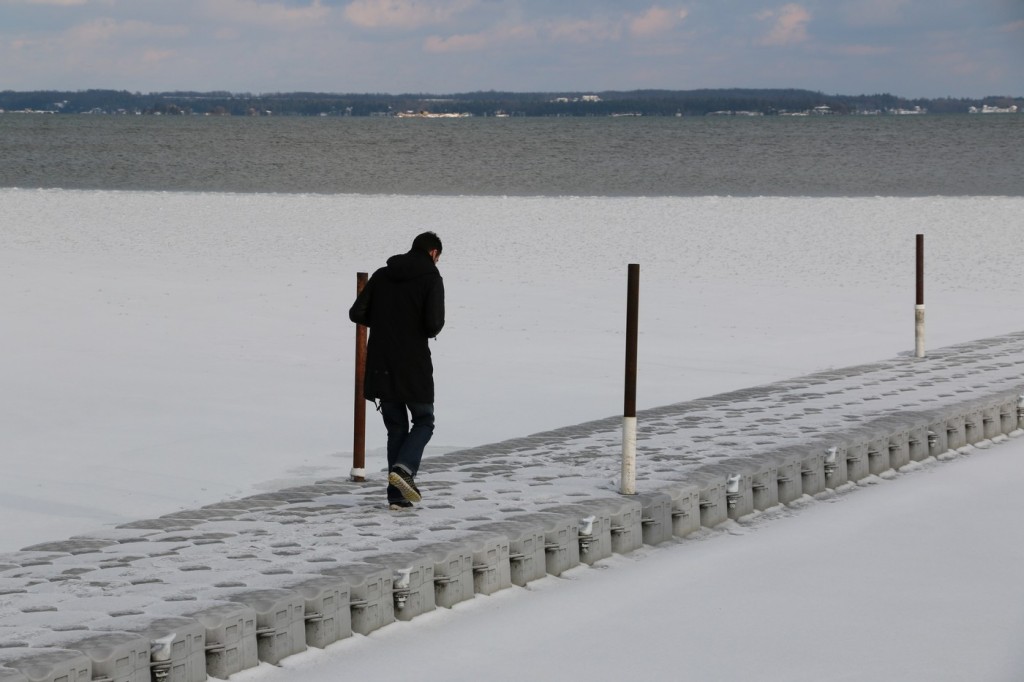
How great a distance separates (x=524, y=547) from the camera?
7.47 m

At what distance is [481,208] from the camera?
43750 millimetres

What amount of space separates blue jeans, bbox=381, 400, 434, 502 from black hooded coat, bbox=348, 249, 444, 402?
7cm

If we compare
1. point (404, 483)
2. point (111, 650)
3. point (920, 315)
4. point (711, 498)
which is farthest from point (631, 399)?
point (920, 315)

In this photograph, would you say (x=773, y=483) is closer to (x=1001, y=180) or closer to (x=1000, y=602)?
(x=1000, y=602)

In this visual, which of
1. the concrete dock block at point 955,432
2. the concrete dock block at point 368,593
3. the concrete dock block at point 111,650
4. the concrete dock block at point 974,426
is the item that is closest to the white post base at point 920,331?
the concrete dock block at point 974,426

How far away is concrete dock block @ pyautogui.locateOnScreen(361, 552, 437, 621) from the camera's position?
6.75 metres

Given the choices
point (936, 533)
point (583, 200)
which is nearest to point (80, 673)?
point (936, 533)

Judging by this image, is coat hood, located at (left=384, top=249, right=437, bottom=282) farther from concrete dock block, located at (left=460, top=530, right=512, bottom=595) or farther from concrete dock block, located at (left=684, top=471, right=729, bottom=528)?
concrete dock block, located at (left=684, top=471, right=729, bottom=528)

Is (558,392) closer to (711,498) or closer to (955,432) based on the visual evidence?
(955,432)

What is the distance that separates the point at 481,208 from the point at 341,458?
33.4m

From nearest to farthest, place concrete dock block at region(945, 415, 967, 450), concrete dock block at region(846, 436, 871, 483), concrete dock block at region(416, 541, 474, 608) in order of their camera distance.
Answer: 1. concrete dock block at region(416, 541, 474, 608)
2. concrete dock block at region(846, 436, 871, 483)
3. concrete dock block at region(945, 415, 967, 450)

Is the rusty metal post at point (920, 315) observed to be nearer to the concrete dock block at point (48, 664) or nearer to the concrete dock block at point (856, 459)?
the concrete dock block at point (856, 459)

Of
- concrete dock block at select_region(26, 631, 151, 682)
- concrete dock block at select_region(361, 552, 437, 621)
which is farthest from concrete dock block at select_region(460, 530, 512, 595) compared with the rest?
concrete dock block at select_region(26, 631, 151, 682)

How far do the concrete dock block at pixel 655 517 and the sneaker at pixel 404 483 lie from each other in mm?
1232
